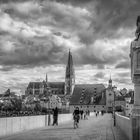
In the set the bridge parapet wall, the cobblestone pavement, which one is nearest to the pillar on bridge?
the cobblestone pavement

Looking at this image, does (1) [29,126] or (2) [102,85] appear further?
(2) [102,85]

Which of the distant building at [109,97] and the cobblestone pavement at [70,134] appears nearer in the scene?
the cobblestone pavement at [70,134]

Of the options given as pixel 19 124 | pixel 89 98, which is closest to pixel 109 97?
pixel 89 98

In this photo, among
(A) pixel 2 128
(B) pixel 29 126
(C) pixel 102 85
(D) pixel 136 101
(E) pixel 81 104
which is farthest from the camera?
(C) pixel 102 85

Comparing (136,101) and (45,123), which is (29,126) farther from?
(136,101)

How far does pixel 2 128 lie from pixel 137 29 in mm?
9163

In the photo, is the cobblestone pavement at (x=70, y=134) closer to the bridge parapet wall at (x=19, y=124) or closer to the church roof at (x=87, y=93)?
the bridge parapet wall at (x=19, y=124)

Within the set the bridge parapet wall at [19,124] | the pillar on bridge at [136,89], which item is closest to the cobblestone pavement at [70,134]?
the bridge parapet wall at [19,124]

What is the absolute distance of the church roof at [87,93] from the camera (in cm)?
15750

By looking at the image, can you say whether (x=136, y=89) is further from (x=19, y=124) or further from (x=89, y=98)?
(x=89, y=98)

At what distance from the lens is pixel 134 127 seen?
1177cm

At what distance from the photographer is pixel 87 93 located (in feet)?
530

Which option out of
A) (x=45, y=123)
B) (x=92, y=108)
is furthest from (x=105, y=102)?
(x=45, y=123)

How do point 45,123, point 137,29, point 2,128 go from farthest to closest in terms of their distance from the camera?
point 45,123, point 2,128, point 137,29
